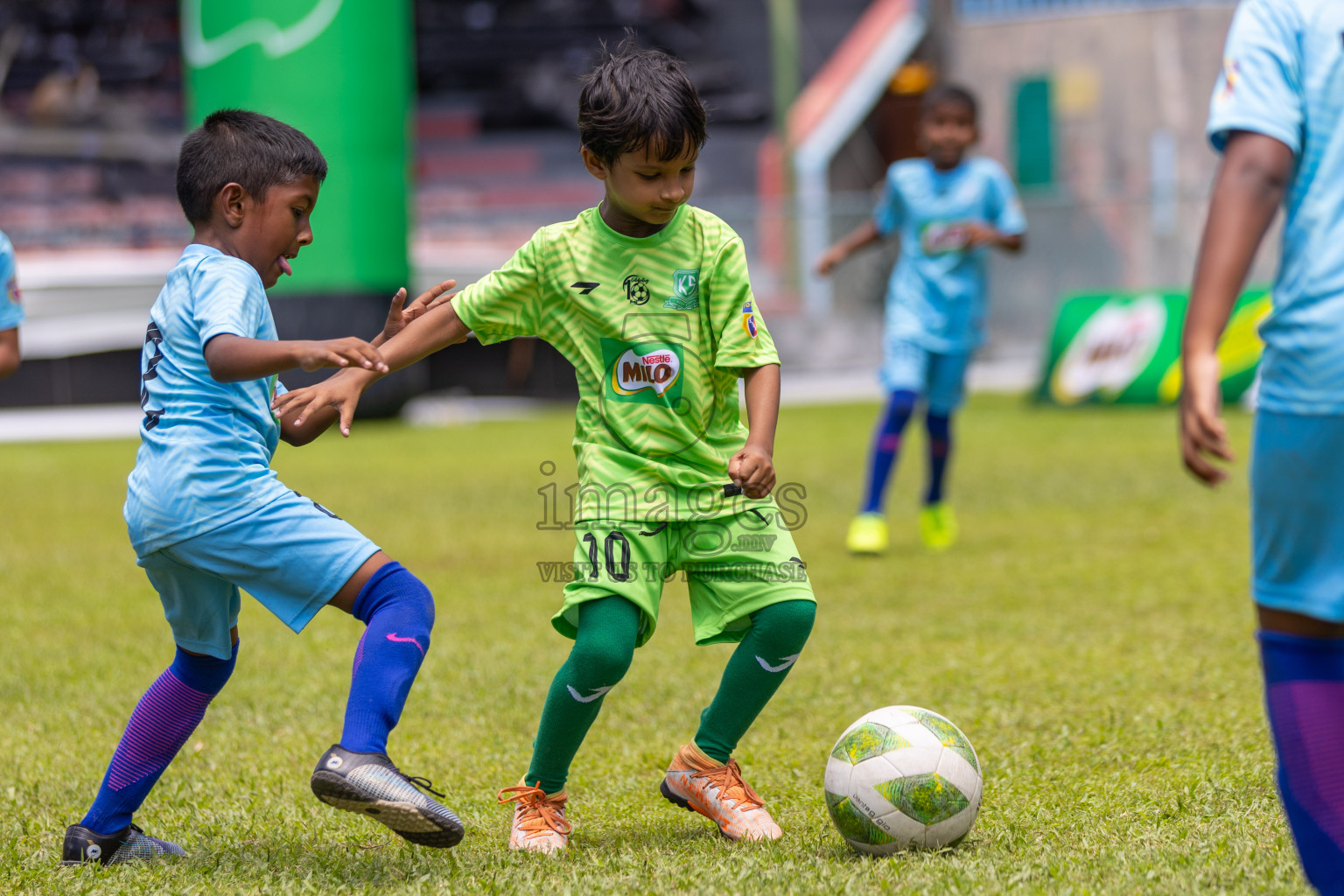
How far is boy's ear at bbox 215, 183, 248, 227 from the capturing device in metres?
2.85

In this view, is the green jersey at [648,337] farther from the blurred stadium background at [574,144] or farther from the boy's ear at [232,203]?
the blurred stadium background at [574,144]

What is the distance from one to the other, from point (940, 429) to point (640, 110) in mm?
4749

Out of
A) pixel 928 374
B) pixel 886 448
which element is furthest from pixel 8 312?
pixel 928 374

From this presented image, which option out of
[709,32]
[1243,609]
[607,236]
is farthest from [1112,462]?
[709,32]

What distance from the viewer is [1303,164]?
208cm

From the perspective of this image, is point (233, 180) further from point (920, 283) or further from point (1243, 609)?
point (920, 283)

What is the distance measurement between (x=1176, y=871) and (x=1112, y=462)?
26.8 feet

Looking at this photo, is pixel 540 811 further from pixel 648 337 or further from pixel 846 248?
pixel 846 248

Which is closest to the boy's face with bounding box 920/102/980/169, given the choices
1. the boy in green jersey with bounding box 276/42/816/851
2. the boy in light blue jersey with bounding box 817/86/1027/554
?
the boy in light blue jersey with bounding box 817/86/1027/554

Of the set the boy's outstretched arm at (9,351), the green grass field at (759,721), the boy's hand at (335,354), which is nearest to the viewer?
the boy's hand at (335,354)

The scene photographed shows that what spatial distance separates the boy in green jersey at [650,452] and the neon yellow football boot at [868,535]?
154 inches

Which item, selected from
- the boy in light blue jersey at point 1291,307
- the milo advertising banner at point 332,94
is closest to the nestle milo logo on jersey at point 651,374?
the boy in light blue jersey at point 1291,307

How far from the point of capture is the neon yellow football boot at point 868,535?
6.99 meters

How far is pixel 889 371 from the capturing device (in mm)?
7184
